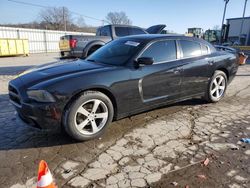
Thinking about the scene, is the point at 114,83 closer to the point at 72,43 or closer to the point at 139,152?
the point at 139,152

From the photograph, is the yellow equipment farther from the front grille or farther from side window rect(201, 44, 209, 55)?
side window rect(201, 44, 209, 55)

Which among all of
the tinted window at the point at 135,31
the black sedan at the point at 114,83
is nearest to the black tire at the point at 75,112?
the black sedan at the point at 114,83

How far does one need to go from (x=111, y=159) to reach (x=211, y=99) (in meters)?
3.28

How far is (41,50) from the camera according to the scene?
2550 centimetres

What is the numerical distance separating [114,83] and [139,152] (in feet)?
3.69

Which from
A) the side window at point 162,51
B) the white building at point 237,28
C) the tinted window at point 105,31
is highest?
the white building at point 237,28

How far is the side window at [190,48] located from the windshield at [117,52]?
1.08 metres

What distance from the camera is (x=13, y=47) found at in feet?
63.8

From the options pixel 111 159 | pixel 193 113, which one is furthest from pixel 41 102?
pixel 193 113

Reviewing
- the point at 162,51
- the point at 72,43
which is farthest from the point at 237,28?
the point at 162,51

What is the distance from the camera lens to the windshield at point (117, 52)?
155 inches

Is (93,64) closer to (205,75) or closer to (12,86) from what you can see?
(12,86)

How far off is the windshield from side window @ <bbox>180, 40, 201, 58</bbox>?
3.53 feet

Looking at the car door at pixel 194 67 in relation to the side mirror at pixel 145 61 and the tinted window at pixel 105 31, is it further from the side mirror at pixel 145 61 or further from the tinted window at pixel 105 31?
the tinted window at pixel 105 31
